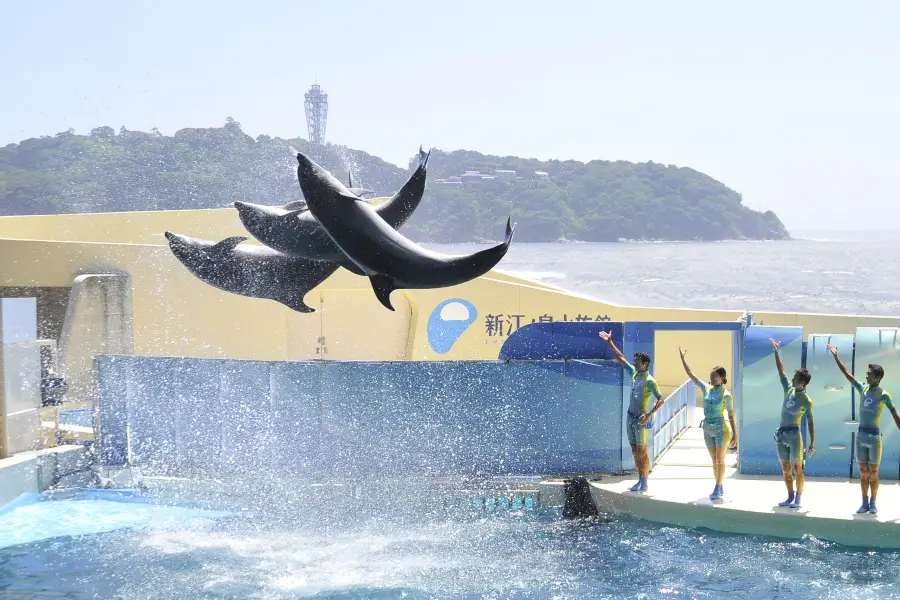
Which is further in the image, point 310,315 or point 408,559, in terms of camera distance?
point 310,315

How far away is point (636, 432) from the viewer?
29.7ft

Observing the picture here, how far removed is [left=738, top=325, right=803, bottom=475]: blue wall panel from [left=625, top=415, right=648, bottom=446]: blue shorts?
1490mm

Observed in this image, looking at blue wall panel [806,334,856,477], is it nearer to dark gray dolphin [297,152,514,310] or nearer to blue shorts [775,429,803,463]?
blue shorts [775,429,803,463]

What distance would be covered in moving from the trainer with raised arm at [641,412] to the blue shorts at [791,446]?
115 cm

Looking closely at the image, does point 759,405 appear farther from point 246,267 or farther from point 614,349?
point 246,267

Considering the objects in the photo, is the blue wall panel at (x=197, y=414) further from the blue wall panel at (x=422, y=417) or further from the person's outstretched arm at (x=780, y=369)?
the person's outstretched arm at (x=780, y=369)

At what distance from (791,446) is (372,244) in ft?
15.5

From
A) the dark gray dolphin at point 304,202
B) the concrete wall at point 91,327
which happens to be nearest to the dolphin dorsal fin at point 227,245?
the dark gray dolphin at point 304,202

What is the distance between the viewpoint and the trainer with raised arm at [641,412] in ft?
29.5

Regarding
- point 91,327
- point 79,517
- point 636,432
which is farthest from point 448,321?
point 79,517

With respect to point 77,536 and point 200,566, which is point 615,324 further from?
point 77,536

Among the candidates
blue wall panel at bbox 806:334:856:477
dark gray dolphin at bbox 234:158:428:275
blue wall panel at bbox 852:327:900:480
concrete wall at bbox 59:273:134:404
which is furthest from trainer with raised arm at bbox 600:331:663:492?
concrete wall at bbox 59:273:134:404

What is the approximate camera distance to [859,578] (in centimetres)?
745

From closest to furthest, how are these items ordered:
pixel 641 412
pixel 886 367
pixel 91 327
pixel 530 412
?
pixel 641 412, pixel 886 367, pixel 530 412, pixel 91 327
